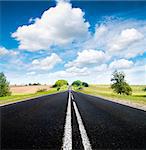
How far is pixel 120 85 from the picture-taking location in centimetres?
6581

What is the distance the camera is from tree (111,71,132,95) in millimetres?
64812

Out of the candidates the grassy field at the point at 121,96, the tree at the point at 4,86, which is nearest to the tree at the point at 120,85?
the grassy field at the point at 121,96

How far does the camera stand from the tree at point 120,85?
64.8m

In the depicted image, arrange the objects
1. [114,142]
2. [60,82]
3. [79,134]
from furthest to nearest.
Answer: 1. [60,82]
2. [79,134]
3. [114,142]

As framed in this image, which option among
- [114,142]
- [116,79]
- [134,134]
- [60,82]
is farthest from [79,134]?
[60,82]

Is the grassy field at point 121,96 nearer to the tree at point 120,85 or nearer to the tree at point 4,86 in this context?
the tree at point 120,85

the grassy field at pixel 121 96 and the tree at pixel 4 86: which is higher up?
the tree at pixel 4 86

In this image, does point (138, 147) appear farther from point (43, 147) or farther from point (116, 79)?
point (116, 79)

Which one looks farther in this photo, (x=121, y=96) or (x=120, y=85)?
(x=120, y=85)

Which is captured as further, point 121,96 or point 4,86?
point 4,86

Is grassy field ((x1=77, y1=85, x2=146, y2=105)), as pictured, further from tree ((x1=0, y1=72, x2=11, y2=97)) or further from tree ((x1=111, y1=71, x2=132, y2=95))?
tree ((x1=0, y1=72, x2=11, y2=97))

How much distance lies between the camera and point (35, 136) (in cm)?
536

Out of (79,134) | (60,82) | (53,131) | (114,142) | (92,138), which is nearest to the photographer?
(114,142)

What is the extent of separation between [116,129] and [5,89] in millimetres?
66282
